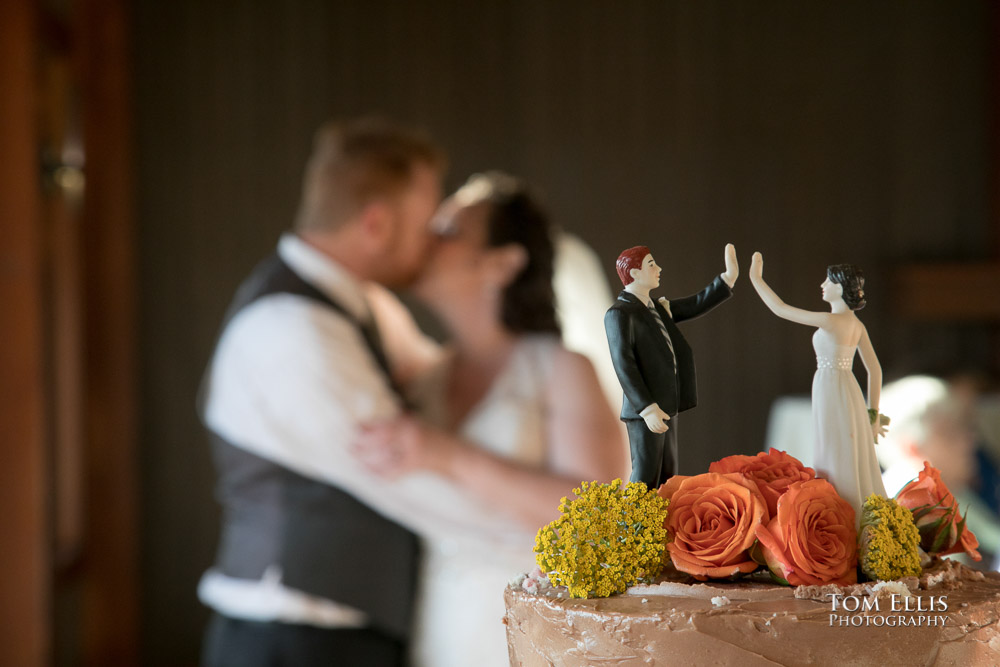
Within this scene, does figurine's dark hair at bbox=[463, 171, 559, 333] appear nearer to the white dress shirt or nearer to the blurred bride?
the blurred bride

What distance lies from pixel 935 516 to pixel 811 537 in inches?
5.4

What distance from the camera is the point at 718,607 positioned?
0.64 meters

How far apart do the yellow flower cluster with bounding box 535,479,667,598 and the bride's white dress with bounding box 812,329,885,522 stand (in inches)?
5.2

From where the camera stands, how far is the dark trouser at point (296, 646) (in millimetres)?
1868

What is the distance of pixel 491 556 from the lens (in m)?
1.84

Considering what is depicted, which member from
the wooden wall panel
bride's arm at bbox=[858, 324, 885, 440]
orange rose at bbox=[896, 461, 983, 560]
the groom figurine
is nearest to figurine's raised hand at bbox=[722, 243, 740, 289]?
the groom figurine

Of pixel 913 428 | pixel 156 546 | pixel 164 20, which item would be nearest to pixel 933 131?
pixel 913 428

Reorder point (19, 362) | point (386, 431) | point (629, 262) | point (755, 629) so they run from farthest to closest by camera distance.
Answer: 1. point (19, 362)
2. point (386, 431)
3. point (629, 262)
4. point (755, 629)

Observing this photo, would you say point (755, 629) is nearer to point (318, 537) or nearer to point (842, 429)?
point (842, 429)

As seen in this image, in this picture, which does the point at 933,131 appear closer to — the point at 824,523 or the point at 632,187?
the point at 632,187

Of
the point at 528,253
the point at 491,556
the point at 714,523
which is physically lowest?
the point at 491,556

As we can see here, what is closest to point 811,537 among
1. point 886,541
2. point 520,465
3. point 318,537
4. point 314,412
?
point 886,541

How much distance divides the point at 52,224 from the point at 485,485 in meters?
1.91

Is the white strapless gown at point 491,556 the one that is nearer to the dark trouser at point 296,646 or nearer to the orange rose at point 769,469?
the dark trouser at point 296,646
